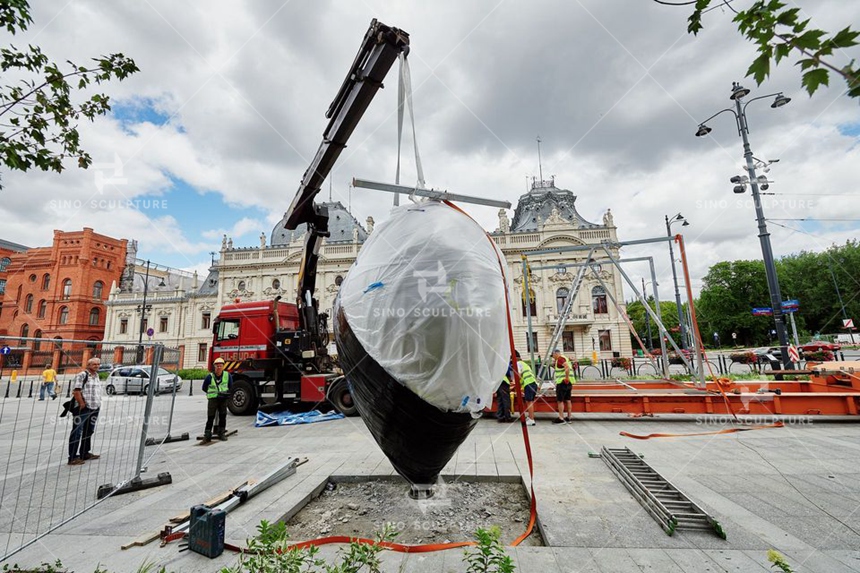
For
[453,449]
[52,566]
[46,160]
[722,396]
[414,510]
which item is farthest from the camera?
[722,396]

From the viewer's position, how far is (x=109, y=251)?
43312 millimetres

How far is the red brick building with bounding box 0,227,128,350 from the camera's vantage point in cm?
3972

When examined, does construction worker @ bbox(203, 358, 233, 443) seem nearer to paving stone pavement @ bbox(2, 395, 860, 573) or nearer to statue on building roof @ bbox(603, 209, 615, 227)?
paving stone pavement @ bbox(2, 395, 860, 573)

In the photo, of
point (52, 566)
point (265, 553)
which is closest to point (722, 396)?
point (265, 553)

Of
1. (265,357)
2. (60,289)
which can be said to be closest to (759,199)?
(265,357)

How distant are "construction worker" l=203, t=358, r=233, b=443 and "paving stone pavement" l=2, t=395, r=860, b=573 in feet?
1.40

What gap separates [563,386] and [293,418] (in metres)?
6.75

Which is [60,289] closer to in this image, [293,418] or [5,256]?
[5,256]

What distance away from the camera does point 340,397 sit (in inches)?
393

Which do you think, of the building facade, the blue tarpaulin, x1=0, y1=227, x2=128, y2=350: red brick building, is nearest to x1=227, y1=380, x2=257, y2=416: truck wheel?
the blue tarpaulin

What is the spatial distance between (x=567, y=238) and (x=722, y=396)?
26.5 m

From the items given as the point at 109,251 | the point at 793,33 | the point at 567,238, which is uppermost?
the point at 109,251

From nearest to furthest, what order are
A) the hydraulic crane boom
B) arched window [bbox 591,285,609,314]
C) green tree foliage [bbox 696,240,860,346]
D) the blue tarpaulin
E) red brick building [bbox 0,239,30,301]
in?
1. the hydraulic crane boom
2. the blue tarpaulin
3. arched window [bbox 591,285,609,314]
4. red brick building [bbox 0,239,30,301]
5. green tree foliage [bbox 696,240,860,346]

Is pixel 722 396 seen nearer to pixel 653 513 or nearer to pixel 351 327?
pixel 653 513
